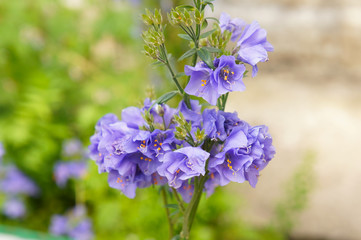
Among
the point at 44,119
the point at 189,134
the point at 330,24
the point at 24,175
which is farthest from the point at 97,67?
the point at 189,134

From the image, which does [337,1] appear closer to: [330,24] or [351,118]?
[330,24]

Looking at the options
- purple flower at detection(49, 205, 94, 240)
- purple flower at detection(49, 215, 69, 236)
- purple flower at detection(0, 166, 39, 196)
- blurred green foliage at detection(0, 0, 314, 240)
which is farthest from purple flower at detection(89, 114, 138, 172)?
purple flower at detection(0, 166, 39, 196)

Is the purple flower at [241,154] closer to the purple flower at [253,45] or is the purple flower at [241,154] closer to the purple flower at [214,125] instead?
the purple flower at [214,125]

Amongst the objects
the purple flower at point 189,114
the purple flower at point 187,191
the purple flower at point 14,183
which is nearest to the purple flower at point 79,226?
the purple flower at point 14,183

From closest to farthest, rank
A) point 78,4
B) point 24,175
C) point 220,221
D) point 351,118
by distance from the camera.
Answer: point 220,221 → point 24,175 → point 351,118 → point 78,4

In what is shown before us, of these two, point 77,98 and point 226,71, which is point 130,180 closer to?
point 226,71

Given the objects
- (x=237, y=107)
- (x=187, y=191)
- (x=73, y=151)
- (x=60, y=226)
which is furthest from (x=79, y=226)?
(x=187, y=191)

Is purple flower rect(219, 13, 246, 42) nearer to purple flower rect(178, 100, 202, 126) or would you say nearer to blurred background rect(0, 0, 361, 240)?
purple flower rect(178, 100, 202, 126)

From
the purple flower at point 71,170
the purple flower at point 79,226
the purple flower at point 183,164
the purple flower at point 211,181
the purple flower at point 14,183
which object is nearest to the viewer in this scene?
the purple flower at point 183,164
